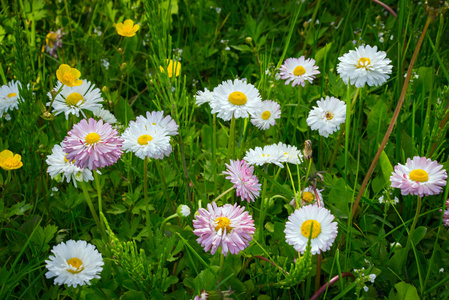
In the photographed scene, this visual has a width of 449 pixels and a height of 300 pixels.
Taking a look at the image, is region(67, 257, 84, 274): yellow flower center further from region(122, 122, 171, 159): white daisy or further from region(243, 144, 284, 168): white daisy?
region(243, 144, 284, 168): white daisy

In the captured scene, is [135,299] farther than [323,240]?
Yes

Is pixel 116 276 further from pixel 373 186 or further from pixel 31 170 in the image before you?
pixel 373 186

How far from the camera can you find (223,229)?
1.17 metres

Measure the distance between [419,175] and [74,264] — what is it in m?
1.02

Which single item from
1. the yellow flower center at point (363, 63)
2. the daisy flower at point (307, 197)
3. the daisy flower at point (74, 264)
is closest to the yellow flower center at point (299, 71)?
the yellow flower center at point (363, 63)

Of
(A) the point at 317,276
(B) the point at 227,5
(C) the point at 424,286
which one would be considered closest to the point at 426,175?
(C) the point at 424,286

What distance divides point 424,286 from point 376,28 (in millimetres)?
1561

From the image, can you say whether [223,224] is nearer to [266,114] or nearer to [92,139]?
[92,139]

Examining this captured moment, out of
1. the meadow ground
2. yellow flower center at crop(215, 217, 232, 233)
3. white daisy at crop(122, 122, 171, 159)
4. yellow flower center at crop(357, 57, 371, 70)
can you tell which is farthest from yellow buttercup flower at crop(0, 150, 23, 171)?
yellow flower center at crop(357, 57, 371, 70)

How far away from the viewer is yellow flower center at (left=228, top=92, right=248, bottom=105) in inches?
57.7

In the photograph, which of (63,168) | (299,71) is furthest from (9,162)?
(299,71)

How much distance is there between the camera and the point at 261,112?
5.74ft

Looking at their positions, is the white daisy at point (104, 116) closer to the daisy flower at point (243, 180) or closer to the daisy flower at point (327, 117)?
the daisy flower at point (243, 180)

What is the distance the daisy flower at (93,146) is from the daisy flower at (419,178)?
32.3 inches
